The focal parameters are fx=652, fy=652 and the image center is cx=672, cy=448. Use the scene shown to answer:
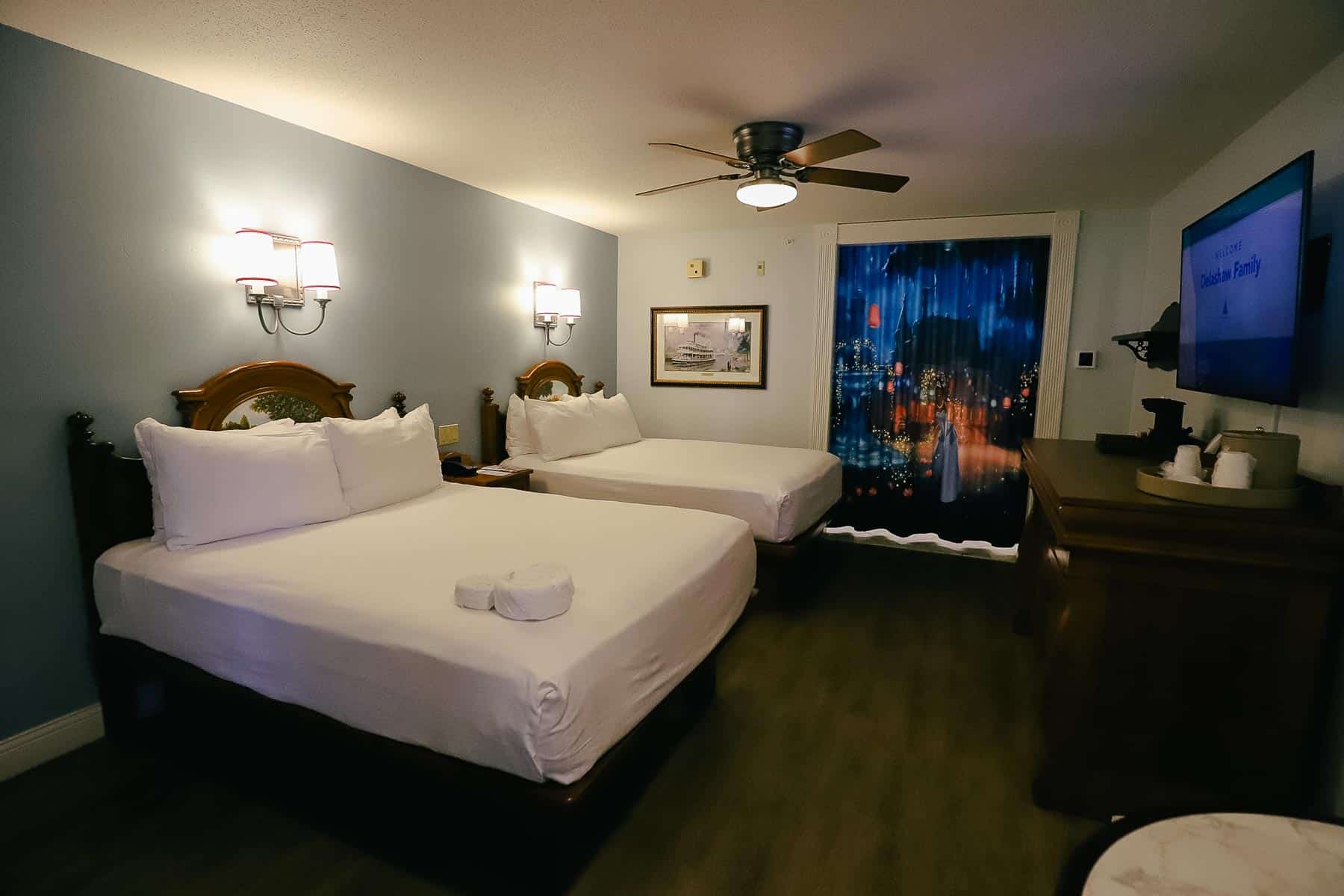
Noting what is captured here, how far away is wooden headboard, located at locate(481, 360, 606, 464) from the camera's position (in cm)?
428

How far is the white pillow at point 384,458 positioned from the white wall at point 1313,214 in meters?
3.45

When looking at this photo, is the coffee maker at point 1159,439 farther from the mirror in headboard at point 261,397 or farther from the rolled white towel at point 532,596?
the mirror in headboard at point 261,397

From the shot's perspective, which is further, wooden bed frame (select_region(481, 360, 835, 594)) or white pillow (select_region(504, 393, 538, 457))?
white pillow (select_region(504, 393, 538, 457))

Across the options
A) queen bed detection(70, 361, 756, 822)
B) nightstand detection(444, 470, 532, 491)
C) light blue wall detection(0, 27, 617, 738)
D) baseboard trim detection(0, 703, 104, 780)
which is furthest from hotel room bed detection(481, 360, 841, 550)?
baseboard trim detection(0, 703, 104, 780)

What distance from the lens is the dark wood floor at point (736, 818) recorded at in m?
1.79

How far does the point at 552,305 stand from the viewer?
15.3 ft

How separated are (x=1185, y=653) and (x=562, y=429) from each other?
3.36m

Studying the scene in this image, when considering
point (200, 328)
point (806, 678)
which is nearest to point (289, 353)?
point (200, 328)

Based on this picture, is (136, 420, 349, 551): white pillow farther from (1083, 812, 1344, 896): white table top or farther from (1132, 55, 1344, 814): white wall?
(1132, 55, 1344, 814): white wall

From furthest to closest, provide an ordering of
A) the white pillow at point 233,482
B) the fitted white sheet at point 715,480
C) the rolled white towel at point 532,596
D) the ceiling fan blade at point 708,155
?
the fitted white sheet at point 715,480, the ceiling fan blade at point 708,155, the white pillow at point 233,482, the rolled white towel at point 532,596

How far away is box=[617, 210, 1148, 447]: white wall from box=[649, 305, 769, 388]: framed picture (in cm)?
7

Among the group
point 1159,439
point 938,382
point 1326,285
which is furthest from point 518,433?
point 1326,285

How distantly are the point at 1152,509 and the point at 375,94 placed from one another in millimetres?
3100

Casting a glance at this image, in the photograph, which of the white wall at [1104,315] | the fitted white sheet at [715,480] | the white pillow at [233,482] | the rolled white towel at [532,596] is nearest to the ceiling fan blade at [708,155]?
the fitted white sheet at [715,480]
